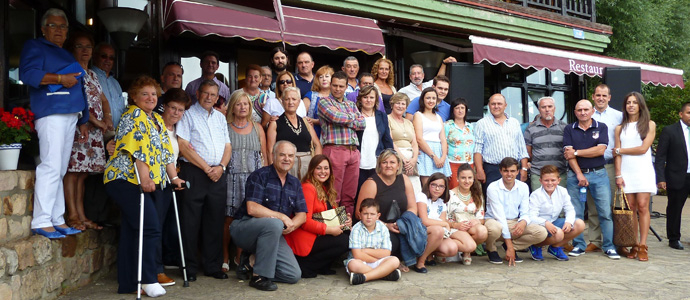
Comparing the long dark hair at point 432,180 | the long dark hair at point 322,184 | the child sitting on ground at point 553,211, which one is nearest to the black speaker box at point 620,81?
the child sitting on ground at point 553,211

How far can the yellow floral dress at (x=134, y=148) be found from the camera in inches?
192

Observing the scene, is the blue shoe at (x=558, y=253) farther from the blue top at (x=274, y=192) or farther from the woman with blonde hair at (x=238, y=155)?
the woman with blonde hair at (x=238, y=155)

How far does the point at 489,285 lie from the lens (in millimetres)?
5422

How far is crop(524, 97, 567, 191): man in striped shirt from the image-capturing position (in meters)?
7.52

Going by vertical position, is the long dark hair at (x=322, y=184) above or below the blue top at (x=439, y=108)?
below

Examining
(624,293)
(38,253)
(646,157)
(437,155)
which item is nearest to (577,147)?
(646,157)

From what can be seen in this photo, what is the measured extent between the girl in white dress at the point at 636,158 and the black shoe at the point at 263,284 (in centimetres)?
431

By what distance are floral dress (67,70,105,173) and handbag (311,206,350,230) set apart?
2008mm

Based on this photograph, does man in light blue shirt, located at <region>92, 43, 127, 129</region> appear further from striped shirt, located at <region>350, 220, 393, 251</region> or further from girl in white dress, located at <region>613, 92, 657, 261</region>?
girl in white dress, located at <region>613, 92, 657, 261</region>

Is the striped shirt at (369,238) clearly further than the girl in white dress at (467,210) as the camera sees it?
No

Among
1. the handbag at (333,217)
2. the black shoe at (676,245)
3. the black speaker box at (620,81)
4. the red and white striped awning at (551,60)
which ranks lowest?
the black shoe at (676,245)

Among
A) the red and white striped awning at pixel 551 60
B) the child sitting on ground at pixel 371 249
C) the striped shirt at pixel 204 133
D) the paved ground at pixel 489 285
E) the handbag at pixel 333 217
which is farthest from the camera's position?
the red and white striped awning at pixel 551 60

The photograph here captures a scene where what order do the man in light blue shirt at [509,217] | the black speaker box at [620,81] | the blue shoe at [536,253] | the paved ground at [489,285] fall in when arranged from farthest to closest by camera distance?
the black speaker box at [620,81], the blue shoe at [536,253], the man in light blue shirt at [509,217], the paved ground at [489,285]

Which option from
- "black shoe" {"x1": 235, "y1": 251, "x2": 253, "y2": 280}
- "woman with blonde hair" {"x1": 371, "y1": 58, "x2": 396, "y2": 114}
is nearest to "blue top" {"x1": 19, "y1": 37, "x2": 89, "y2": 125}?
"black shoe" {"x1": 235, "y1": 251, "x2": 253, "y2": 280}
